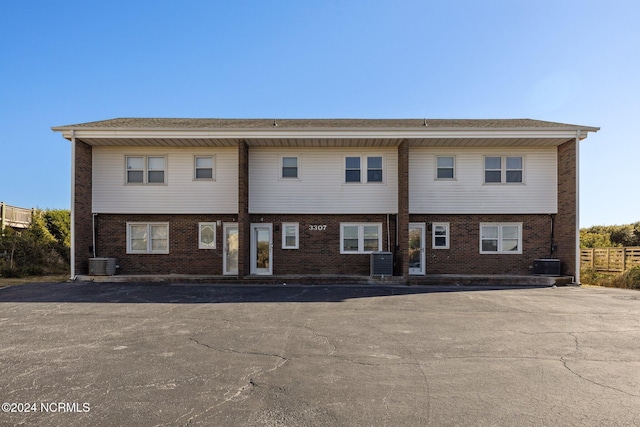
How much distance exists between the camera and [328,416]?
3.68 m

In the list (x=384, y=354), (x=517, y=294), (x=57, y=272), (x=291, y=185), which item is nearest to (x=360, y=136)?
(x=291, y=185)

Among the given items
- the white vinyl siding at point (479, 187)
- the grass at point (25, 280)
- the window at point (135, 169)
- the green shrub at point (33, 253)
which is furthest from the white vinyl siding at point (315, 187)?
the green shrub at point (33, 253)

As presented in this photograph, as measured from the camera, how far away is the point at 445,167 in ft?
49.8

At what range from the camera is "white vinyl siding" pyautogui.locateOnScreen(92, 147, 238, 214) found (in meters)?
15.0

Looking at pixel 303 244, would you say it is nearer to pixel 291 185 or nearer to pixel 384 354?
pixel 291 185

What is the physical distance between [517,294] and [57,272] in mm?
18584

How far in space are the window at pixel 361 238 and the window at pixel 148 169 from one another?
7.55 m

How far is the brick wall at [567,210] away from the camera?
14.1m

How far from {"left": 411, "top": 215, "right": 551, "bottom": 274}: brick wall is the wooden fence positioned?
442 cm

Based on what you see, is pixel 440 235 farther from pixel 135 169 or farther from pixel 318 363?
pixel 135 169

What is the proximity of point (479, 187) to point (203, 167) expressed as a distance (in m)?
11.0

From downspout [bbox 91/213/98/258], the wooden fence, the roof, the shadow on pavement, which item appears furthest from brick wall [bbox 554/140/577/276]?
downspout [bbox 91/213/98/258]

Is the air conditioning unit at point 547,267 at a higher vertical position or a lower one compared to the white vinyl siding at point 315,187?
lower

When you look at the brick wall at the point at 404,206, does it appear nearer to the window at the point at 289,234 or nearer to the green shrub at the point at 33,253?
the window at the point at 289,234
